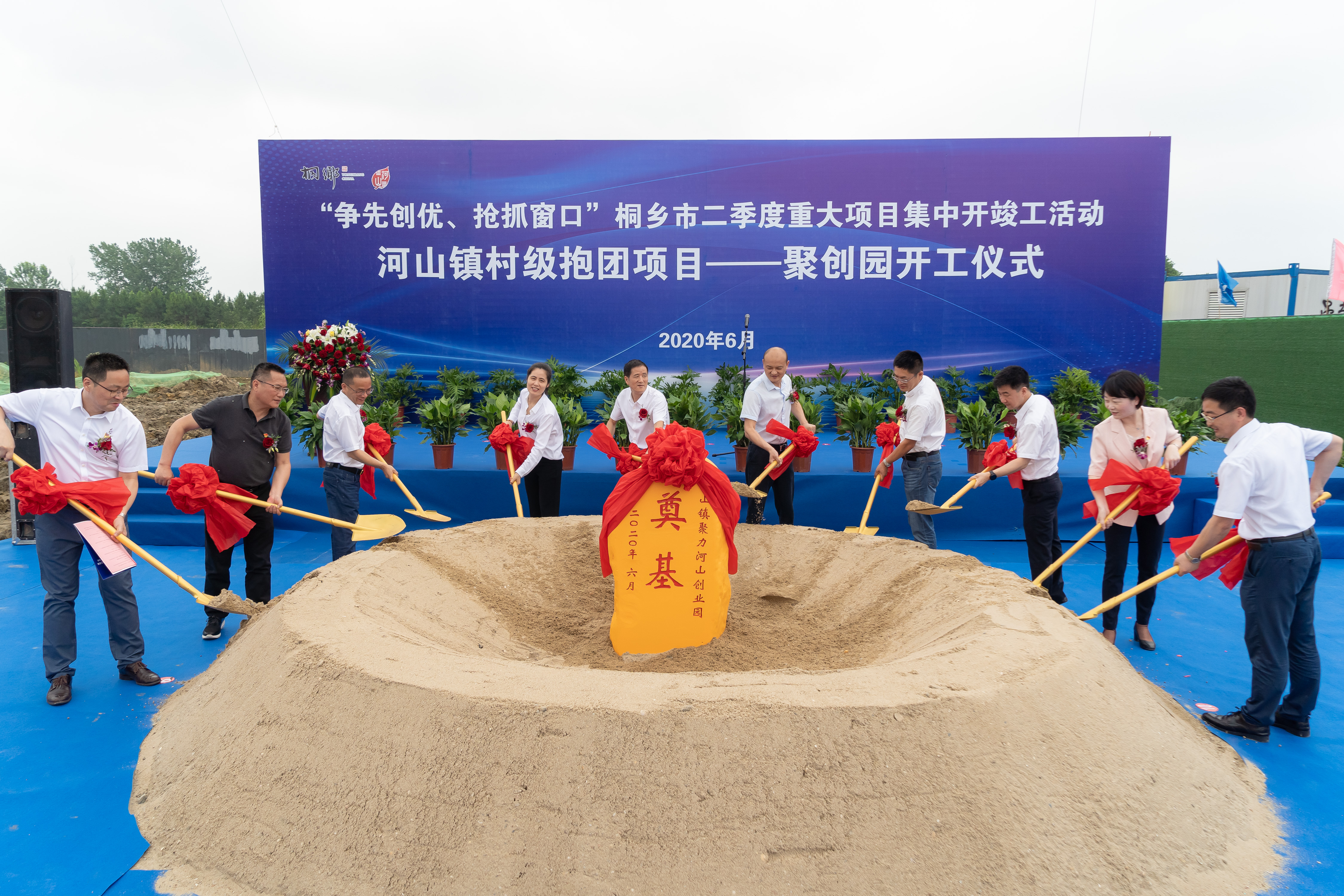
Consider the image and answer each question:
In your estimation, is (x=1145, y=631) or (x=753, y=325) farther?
(x=753, y=325)

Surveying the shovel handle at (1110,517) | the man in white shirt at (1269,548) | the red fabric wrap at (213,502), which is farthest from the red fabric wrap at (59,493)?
the man in white shirt at (1269,548)

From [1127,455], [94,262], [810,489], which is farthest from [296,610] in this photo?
[94,262]

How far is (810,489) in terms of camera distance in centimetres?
579

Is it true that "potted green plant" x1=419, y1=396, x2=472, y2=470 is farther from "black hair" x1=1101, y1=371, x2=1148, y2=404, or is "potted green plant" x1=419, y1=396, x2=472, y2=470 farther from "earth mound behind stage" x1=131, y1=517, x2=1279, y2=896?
"black hair" x1=1101, y1=371, x2=1148, y2=404

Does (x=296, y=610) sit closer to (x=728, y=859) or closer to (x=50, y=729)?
(x=50, y=729)

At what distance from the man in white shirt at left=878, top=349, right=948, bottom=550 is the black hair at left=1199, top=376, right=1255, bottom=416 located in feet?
4.67

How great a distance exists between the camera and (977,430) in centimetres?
591

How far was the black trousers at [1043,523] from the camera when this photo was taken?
386 cm

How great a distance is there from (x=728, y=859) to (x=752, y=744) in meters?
0.26

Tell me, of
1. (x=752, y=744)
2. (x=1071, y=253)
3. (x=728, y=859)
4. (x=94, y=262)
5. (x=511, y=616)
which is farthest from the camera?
(x=94, y=262)

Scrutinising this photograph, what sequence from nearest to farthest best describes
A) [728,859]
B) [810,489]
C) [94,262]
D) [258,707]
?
[728,859], [258,707], [810,489], [94,262]

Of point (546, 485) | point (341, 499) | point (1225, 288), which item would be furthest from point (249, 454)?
point (1225, 288)

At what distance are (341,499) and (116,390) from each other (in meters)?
1.28

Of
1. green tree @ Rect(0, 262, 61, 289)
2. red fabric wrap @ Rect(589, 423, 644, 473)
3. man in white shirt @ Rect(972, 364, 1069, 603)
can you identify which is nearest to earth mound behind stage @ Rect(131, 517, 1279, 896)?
man in white shirt @ Rect(972, 364, 1069, 603)
